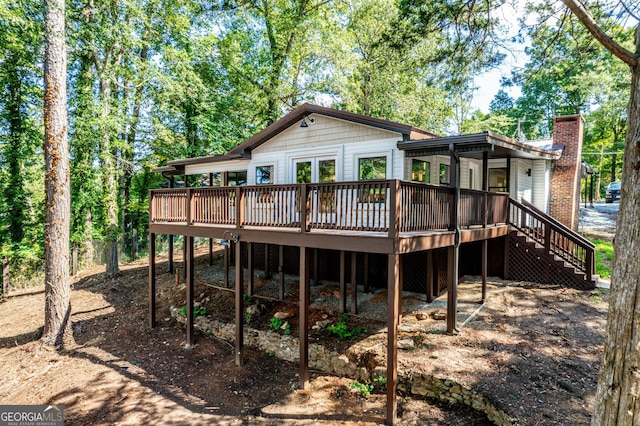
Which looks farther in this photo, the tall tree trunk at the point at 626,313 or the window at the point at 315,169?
the window at the point at 315,169

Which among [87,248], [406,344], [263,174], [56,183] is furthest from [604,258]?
[87,248]

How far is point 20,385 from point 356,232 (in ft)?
28.2

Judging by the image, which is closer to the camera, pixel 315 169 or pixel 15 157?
pixel 315 169

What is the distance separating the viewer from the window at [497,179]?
44.0 ft

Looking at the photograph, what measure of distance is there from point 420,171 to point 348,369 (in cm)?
576

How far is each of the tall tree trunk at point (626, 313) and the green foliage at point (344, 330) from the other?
16.2 ft

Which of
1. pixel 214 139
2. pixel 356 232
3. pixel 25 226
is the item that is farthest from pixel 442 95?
pixel 25 226

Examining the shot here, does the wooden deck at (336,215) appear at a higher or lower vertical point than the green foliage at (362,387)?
higher

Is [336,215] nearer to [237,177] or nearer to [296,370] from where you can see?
[296,370]

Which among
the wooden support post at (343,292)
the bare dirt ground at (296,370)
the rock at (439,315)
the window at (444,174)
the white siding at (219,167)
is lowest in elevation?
the bare dirt ground at (296,370)

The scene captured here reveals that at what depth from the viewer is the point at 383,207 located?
882 cm

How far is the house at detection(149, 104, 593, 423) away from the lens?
6.47 metres

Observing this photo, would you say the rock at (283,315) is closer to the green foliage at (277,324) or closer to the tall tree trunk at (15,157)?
the green foliage at (277,324)

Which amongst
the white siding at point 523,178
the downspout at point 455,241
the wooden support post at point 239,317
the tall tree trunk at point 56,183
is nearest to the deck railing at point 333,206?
the downspout at point 455,241
